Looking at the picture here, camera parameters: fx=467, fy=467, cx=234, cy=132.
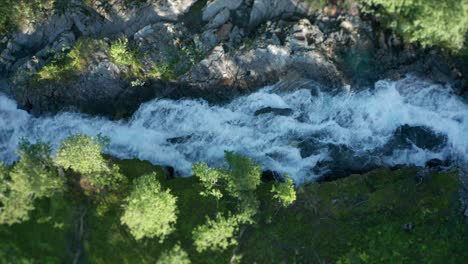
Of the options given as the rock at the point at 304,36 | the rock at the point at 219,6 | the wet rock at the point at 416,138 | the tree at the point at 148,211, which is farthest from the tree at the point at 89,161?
the wet rock at the point at 416,138

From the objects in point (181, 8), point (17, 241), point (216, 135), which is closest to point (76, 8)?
point (181, 8)

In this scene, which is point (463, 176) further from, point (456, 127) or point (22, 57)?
point (22, 57)

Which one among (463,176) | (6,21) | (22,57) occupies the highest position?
(6,21)

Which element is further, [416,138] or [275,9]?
[275,9]

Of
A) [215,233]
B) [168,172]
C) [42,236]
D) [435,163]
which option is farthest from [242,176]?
[435,163]

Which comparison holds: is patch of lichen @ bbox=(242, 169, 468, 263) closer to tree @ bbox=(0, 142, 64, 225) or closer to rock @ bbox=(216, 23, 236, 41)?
rock @ bbox=(216, 23, 236, 41)

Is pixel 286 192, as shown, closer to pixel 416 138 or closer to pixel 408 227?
pixel 408 227
